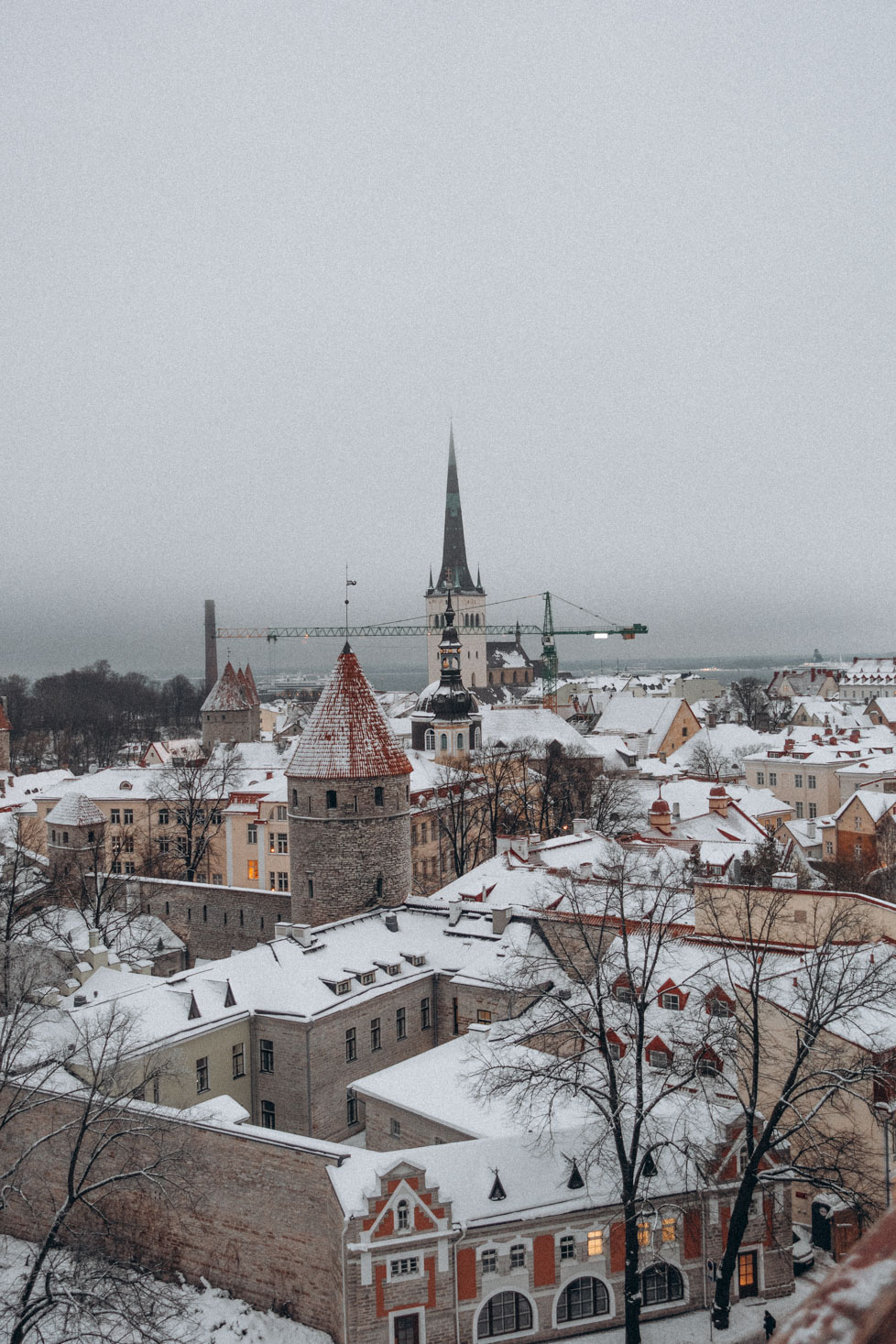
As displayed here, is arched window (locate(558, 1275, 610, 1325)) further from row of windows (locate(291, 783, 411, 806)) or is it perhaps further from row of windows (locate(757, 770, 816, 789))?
row of windows (locate(757, 770, 816, 789))

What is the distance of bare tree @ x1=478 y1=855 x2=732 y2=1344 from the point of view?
18.6 meters

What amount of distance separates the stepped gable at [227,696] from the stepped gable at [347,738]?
35.8 m

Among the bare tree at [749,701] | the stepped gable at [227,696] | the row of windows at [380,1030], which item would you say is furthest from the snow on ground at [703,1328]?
the bare tree at [749,701]

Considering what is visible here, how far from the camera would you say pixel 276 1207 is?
20.2 meters

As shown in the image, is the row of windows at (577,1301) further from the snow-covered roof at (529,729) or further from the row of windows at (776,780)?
the row of windows at (776,780)

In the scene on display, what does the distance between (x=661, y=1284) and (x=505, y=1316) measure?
3.18 m

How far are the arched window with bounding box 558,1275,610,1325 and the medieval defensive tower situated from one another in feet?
345

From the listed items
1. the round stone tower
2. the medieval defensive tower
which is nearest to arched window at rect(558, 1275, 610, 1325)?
the round stone tower

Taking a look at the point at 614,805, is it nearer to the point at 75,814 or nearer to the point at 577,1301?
the point at 75,814

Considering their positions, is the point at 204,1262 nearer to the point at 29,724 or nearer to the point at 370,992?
the point at 370,992

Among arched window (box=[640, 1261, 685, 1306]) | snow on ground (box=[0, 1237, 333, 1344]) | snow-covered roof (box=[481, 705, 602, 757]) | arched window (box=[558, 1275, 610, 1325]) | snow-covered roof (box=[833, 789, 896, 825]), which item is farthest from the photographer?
snow-covered roof (box=[481, 705, 602, 757])

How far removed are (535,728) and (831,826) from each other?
68.2ft

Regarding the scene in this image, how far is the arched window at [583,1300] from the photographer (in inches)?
758

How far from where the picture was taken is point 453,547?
12681 centimetres
